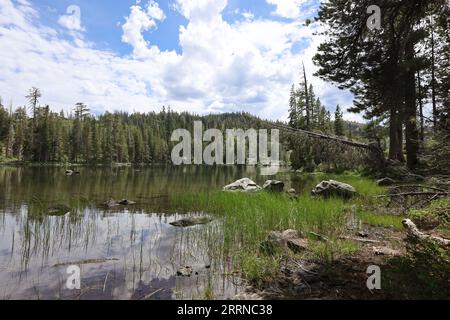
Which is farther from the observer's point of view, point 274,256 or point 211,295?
point 274,256

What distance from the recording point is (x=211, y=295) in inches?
209

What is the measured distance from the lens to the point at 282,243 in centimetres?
754

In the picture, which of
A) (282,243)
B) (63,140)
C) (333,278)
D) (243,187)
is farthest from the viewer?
(63,140)

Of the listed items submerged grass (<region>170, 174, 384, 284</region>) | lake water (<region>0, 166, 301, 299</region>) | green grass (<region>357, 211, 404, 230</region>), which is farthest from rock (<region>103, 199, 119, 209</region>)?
green grass (<region>357, 211, 404, 230</region>)

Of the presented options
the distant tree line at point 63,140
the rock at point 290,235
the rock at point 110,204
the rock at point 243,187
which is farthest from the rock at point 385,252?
the distant tree line at point 63,140

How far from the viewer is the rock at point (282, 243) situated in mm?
7293

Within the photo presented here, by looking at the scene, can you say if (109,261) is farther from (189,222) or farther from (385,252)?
(385,252)

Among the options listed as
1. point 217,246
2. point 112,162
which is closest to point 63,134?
point 112,162

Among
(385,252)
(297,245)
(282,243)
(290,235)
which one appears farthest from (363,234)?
(282,243)

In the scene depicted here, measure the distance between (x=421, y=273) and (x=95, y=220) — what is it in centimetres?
1064

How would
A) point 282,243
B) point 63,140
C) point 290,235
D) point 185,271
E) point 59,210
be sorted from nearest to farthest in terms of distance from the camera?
point 185,271
point 282,243
point 290,235
point 59,210
point 63,140

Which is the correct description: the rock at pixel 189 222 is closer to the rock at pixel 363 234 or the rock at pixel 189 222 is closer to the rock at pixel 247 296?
the rock at pixel 363 234
